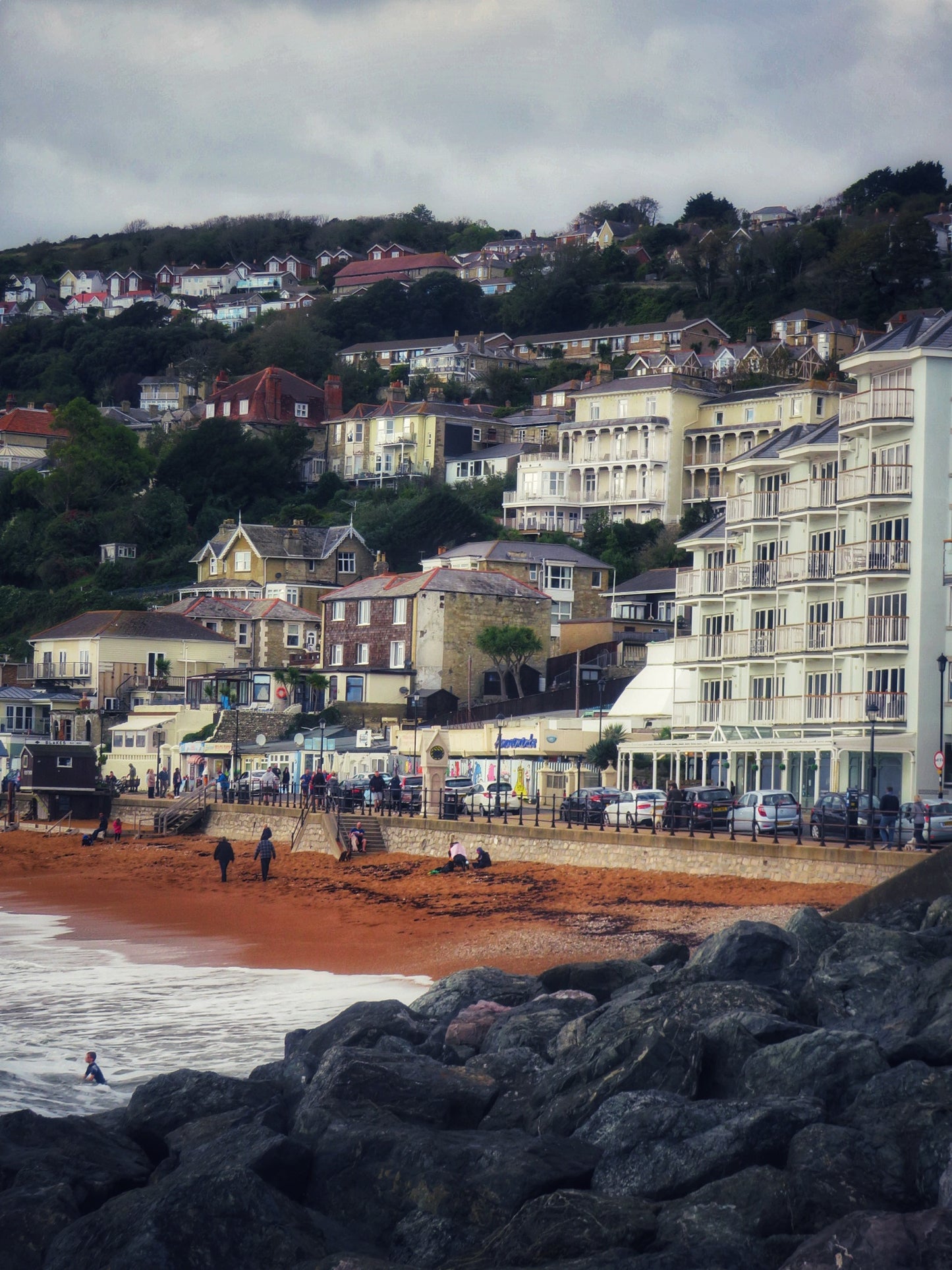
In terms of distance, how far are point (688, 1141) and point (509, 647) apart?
5272cm

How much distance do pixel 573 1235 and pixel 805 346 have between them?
107990mm

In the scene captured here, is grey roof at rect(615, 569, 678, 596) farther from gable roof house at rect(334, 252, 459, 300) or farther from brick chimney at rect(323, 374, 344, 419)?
gable roof house at rect(334, 252, 459, 300)

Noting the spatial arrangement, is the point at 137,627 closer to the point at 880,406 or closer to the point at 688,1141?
the point at 880,406

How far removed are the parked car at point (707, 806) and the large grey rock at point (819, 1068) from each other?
17188 mm

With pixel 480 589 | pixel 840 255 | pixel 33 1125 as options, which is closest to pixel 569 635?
pixel 480 589

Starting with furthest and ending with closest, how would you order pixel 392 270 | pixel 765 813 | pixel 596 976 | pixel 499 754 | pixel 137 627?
pixel 392 270 < pixel 137 627 < pixel 499 754 < pixel 765 813 < pixel 596 976

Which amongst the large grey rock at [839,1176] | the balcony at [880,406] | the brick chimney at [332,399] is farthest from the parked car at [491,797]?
the brick chimney at [332,399]

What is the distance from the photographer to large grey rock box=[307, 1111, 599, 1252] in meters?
13.5

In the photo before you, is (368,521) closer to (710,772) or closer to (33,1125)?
(710,772)

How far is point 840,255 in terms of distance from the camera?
421ft

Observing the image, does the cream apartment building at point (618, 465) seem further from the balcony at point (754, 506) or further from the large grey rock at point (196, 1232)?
the large grey rock at point (196, 1232)

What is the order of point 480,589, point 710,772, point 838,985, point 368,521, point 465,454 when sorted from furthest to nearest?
point 465,454 < point 368,521 < point 480,589 < point 710,772 < point 838,985

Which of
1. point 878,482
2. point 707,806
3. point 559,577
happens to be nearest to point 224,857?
point 707,806

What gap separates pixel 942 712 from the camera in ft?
117
